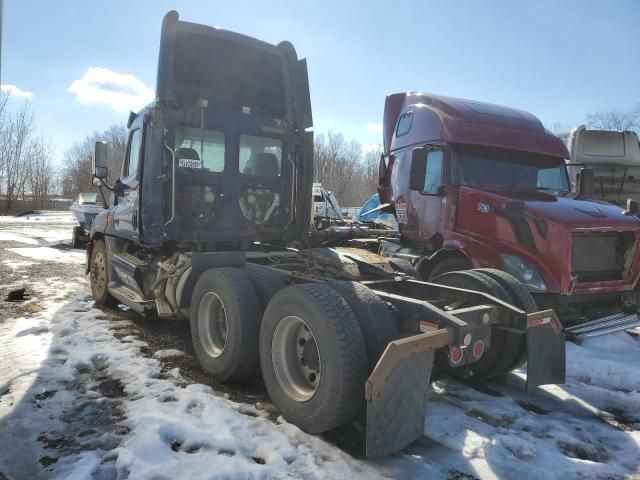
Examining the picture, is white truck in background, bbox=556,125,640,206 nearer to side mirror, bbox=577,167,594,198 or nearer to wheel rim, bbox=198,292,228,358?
side mirror, bbox=577,167,594,198

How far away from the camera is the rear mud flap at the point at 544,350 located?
354cm

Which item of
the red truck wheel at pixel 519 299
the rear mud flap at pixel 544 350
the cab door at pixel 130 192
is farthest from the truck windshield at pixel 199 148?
the rear mud flap at pixel 544 350

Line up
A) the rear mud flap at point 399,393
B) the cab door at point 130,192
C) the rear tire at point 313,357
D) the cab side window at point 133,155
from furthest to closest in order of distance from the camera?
the cab side window at point 133,155 < the cab door at point 130,192 < the rear tire at point 313,357 < the rear mud flap at point 399,393

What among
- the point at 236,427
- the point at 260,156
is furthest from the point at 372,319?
the point at 260,156

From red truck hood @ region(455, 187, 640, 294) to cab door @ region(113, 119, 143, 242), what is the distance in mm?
4358

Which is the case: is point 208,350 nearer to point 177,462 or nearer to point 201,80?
point 177,462

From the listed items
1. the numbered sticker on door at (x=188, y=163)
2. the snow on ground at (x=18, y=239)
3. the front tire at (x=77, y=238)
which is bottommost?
the snow on ground at (x=18, y=239)

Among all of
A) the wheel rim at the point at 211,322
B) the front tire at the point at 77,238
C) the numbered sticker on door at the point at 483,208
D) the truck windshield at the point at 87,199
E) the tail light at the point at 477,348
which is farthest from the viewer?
the truck windshield at the point at 87,199

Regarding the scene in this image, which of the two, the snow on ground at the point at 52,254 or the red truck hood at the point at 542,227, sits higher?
the red truck hood at the point at 542,227

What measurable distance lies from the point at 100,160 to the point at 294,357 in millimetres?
4687

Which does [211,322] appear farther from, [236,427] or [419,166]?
[419,166]

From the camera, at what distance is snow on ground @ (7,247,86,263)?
1297cm

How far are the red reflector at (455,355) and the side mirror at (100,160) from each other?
18.5 feet

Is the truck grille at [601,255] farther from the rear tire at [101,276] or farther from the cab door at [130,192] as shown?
the rear tire at [101,276]
